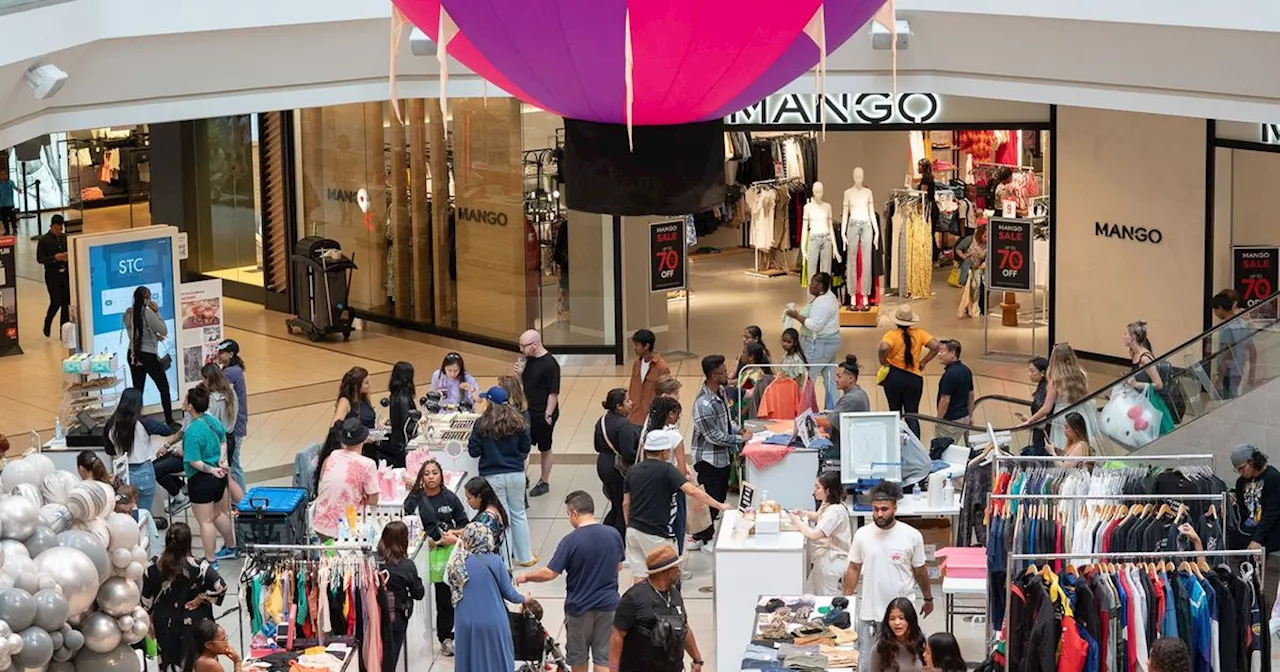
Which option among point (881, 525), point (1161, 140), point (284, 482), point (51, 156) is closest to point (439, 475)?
point (881, 525)

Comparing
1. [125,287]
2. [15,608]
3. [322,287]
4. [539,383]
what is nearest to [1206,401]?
[539,383]

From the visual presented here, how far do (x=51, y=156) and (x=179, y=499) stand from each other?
1648 cm

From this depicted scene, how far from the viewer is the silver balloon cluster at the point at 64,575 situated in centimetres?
720

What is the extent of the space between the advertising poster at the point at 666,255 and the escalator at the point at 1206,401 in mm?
6172

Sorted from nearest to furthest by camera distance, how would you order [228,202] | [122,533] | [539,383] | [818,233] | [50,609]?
[50,609], [122,533], [539,383], [818,233], [228,202]

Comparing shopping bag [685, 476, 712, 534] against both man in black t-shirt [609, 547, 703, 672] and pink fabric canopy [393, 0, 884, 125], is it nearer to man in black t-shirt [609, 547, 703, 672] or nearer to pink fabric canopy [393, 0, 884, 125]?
man in black t-shirt [609, 547, 703, 672]

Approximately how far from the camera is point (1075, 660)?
9.20 m

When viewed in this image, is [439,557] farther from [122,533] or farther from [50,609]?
[50,609]

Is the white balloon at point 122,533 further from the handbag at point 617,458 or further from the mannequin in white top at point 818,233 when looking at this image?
the mannequin in white top at point 818,233

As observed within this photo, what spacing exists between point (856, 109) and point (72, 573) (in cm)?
1191

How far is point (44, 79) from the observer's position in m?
12.6

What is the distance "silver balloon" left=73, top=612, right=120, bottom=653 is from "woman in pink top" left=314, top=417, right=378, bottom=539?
3.77 m

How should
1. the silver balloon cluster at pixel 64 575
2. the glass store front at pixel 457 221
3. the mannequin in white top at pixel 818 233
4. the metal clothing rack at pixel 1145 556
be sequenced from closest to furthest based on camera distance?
the silver balloon cluster at pixel 64 575 < the metal clothing rack at pixel 1145 556 < the glass store front at pixel 457 221 < the mannequin in white top at pixel 818 233

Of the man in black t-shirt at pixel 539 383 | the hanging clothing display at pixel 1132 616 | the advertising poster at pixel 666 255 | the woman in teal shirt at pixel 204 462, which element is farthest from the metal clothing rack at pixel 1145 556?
the advertising poster at pixel 666 255
